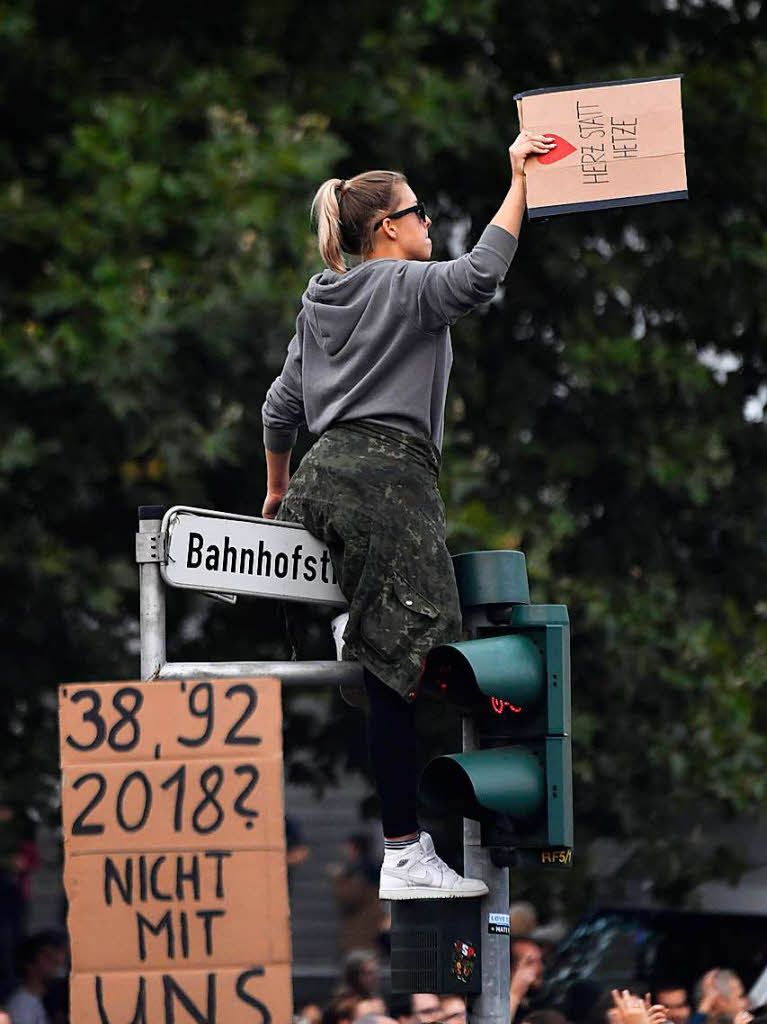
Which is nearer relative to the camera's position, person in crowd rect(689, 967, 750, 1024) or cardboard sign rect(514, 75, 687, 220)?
cardboard sign rect(514, 75, 687, 220)

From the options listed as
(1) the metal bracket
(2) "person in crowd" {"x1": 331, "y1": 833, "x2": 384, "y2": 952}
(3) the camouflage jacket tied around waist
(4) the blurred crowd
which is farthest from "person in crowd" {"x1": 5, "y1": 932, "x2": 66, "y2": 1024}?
(1) the metal bracket

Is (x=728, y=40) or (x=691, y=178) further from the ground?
(x=728, y=40)

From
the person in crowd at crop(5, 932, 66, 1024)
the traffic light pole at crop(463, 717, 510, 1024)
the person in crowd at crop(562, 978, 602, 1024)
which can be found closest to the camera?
the traffic light pole at crop(463, 717, 510, 1024)

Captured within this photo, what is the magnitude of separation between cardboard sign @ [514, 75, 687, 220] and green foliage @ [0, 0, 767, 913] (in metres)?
4.90

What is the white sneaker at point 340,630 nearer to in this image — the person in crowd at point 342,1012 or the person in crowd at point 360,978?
the person in crowd at point 342,1012

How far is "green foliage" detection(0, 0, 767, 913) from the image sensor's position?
9508 millimetres

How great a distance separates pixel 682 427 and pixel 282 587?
6519 mm

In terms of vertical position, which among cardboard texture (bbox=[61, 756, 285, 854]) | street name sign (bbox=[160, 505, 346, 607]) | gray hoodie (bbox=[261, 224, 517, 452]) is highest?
gray hoodie (bbox=[261, 224, 517, 452])

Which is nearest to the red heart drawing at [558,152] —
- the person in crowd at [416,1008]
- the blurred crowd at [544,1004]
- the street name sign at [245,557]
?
the street name sign at [245,557]

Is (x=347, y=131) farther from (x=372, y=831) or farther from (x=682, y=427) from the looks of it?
(x=372, y=831)

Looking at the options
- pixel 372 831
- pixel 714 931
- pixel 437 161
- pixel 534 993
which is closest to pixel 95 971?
pixel 534 993

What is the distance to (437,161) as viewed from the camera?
10.9 metres

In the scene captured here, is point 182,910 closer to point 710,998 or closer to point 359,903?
point 710,998

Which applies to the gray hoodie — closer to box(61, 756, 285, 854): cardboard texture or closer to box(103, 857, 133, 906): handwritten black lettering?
box(61, 756, 285, 854): cardboard texture
